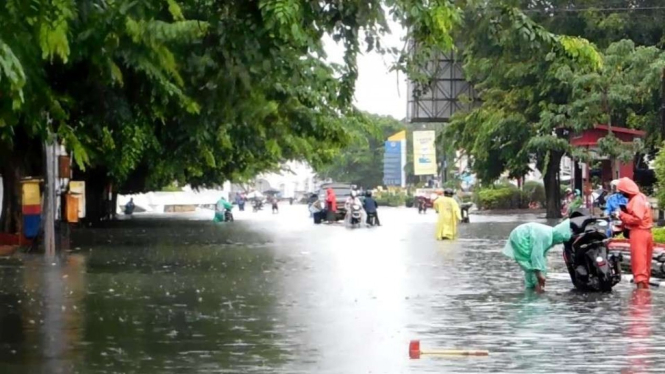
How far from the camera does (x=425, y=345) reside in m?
12.2

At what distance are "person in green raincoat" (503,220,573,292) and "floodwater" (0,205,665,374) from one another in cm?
38

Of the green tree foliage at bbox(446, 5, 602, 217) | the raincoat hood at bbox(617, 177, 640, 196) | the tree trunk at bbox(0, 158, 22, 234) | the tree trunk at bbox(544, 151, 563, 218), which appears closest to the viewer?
the raincoat hood at bbox(617, 177, 640, 196)

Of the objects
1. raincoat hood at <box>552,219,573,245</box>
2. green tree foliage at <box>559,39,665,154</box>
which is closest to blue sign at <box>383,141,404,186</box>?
green tree foliage at <box>559,39,665,154</box>

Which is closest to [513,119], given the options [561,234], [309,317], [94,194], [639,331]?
[94,194]

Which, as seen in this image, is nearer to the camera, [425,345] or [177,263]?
A: [425,345]

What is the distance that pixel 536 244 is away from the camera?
1792 centimetres

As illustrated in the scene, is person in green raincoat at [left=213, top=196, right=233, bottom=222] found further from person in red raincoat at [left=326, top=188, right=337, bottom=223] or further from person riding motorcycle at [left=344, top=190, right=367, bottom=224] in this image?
person riding motorcycle at [left=344, top=190, right=367, bottom=224]

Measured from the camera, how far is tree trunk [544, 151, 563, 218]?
54.2 m

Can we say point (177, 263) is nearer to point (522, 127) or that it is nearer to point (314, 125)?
point (314, 125)

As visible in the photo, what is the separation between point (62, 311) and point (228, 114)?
3873 millimetres

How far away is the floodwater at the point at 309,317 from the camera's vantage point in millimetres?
11258

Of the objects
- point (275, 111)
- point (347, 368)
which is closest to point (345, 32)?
point (347, 368)

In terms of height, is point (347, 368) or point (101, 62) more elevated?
point (101, 62)

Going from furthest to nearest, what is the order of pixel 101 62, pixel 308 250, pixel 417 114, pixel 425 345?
pixel 417 114 → pixel 308 250 → pixel 101 62 → pixel 425 345
